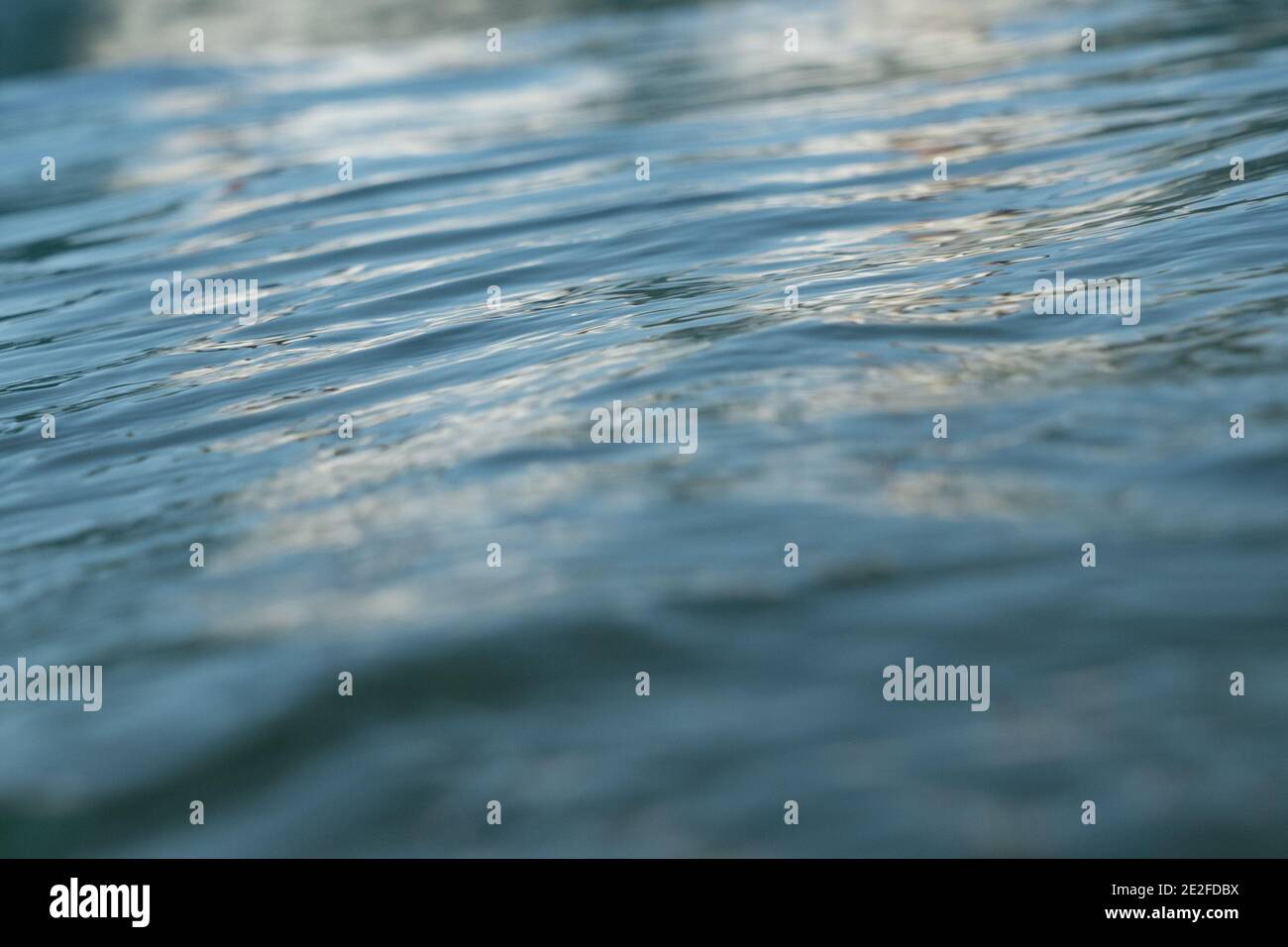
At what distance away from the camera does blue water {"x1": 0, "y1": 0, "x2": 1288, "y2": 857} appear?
2963 mm

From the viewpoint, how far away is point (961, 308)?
577 centimetres

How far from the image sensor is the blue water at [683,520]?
9.72ft

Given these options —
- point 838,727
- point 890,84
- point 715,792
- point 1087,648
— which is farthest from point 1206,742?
point 890,84

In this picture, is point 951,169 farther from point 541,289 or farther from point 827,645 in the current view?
point 827,645
